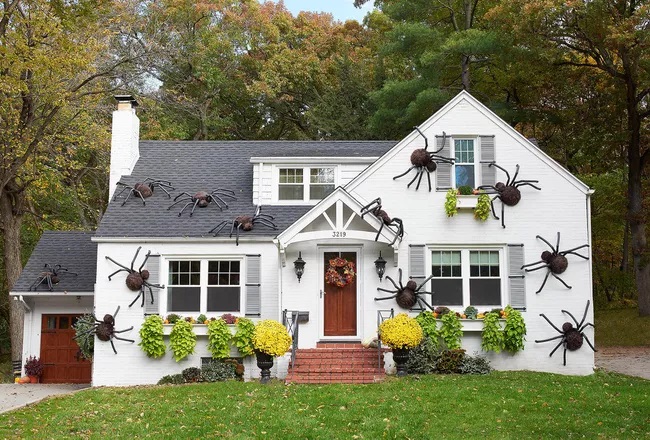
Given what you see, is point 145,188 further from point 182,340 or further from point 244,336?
point 244,336

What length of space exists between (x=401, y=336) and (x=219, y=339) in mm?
4409

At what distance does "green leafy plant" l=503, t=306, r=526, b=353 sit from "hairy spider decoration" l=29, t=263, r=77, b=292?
40.3 ft

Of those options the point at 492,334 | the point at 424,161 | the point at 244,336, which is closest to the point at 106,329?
the point at 244,336

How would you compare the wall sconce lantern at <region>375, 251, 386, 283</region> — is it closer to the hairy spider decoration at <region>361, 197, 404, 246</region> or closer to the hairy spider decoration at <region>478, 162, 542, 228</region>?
the hairy spider decoration at <region>361, 197, 404, 246</region>

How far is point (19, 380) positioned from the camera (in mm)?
19484

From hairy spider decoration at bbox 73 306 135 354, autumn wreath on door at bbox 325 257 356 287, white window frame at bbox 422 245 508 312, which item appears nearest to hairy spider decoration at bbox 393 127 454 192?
white window frame at bbox 422 245 508 312

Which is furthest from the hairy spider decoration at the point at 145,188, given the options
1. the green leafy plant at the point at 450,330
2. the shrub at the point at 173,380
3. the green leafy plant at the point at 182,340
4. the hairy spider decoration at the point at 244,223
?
the green leafy plant at the point at 450,330

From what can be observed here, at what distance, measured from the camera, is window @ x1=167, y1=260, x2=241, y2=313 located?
17.3 meters

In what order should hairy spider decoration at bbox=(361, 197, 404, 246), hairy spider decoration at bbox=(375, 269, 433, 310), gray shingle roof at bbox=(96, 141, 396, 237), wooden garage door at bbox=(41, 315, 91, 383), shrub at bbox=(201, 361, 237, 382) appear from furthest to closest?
wooden garage door at bbox=(41, 315, 91, 383)
gray shingle roof at bbox=(96, 141, 396, 237)
hairy spider decoration at bbox=(375, 269, 433, 310)
hairy spider decoration at bbox=(361, 197, 404, 246)
shrub at bbox=(201, 361, 237, 382)

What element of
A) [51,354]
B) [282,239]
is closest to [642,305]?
[282,239]

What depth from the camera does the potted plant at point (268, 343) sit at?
15086 mm

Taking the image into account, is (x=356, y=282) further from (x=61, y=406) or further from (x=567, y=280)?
(x=61, y=406)

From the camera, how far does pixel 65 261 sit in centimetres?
2078

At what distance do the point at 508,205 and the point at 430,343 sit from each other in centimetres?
398
